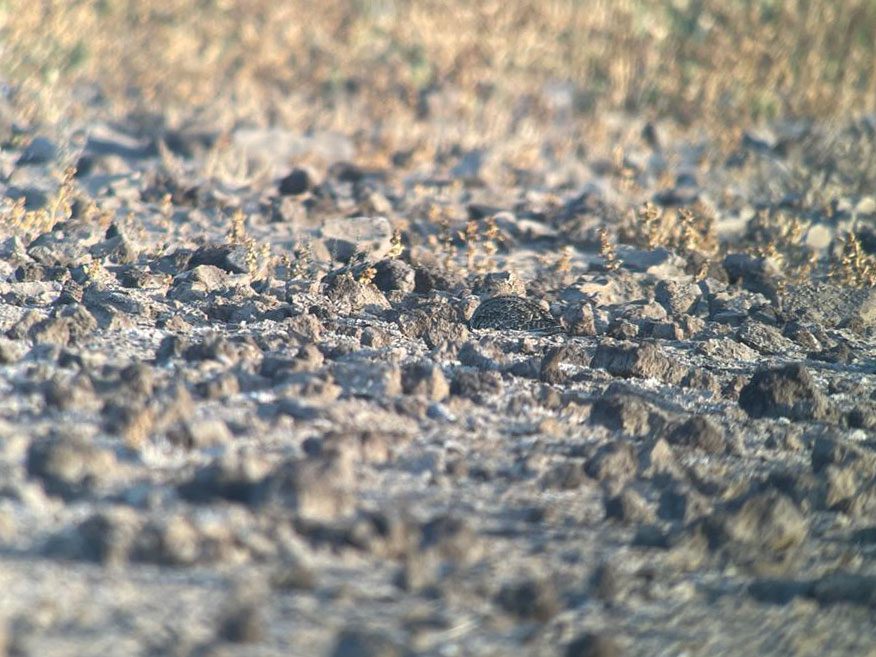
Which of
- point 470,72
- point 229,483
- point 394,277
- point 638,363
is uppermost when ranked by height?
point 470,72

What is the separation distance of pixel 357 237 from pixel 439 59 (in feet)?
10.6

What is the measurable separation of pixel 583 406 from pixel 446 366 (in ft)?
2.11

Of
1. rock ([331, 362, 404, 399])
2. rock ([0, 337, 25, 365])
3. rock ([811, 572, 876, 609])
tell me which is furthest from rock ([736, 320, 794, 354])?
rock ([0, 337, 25, 365])

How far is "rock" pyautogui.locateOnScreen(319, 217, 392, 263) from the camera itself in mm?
6695

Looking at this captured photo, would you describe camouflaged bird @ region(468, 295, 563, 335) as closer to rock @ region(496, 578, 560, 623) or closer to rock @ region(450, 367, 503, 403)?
rock @ region(450, 367, 503, 403)

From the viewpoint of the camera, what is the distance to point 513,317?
5910 millimetres

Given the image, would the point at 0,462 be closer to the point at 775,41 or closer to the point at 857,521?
the point at 857,521

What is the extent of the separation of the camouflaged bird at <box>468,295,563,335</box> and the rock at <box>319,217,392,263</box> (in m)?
0.87

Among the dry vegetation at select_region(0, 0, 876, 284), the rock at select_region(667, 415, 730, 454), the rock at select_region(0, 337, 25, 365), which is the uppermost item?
the dry vegetation at select_region(0, 0, 876, 284)

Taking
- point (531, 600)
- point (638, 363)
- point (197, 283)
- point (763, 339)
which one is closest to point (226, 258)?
point (197, 283)

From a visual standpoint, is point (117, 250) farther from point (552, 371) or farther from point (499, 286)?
point (552, 371)

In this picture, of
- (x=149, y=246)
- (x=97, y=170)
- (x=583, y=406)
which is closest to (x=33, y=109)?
(x=97, y=170)

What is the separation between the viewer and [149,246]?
6703 millimetres

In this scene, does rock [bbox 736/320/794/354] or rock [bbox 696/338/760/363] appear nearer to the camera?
rock [bbox 696/338/760/363]
